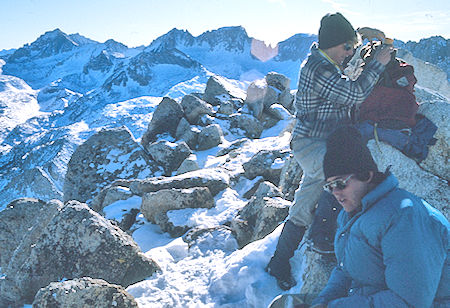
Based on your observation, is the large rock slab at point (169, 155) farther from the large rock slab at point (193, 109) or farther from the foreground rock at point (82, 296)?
the foreground rock at point (82, 296)

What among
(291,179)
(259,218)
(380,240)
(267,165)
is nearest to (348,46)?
(380,240)

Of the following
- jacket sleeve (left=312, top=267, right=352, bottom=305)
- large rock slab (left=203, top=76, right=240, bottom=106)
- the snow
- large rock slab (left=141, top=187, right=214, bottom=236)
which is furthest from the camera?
large rock slab (left=203, top=76, right=240, bottom=106)

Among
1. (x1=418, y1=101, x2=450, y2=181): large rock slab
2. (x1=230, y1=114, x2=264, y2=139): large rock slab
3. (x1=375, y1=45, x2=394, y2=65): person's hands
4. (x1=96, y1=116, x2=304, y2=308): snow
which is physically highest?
(x1=375, y1=45, x2=394, y2=65): person's hands

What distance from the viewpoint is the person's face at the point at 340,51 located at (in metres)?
4.20

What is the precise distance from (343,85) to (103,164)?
16.2 meters

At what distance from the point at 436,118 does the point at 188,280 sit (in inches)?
216

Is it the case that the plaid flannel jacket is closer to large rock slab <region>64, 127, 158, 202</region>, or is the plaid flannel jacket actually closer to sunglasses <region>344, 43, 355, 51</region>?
sunglasses <region>344, 43, 355, 51</region>

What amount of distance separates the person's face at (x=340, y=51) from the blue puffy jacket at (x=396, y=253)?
6.81 feet

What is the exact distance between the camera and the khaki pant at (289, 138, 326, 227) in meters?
4.61

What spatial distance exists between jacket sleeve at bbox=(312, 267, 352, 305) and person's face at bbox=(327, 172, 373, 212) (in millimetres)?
758

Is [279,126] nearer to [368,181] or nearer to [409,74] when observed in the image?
[409,74]

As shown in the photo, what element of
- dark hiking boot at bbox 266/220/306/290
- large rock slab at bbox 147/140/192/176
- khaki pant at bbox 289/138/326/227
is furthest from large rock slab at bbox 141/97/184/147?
khaki pant at bbox 289/138/326/227

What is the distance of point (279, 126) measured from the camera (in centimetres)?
2728

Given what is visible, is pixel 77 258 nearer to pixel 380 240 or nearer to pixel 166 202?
pixel 166 202
